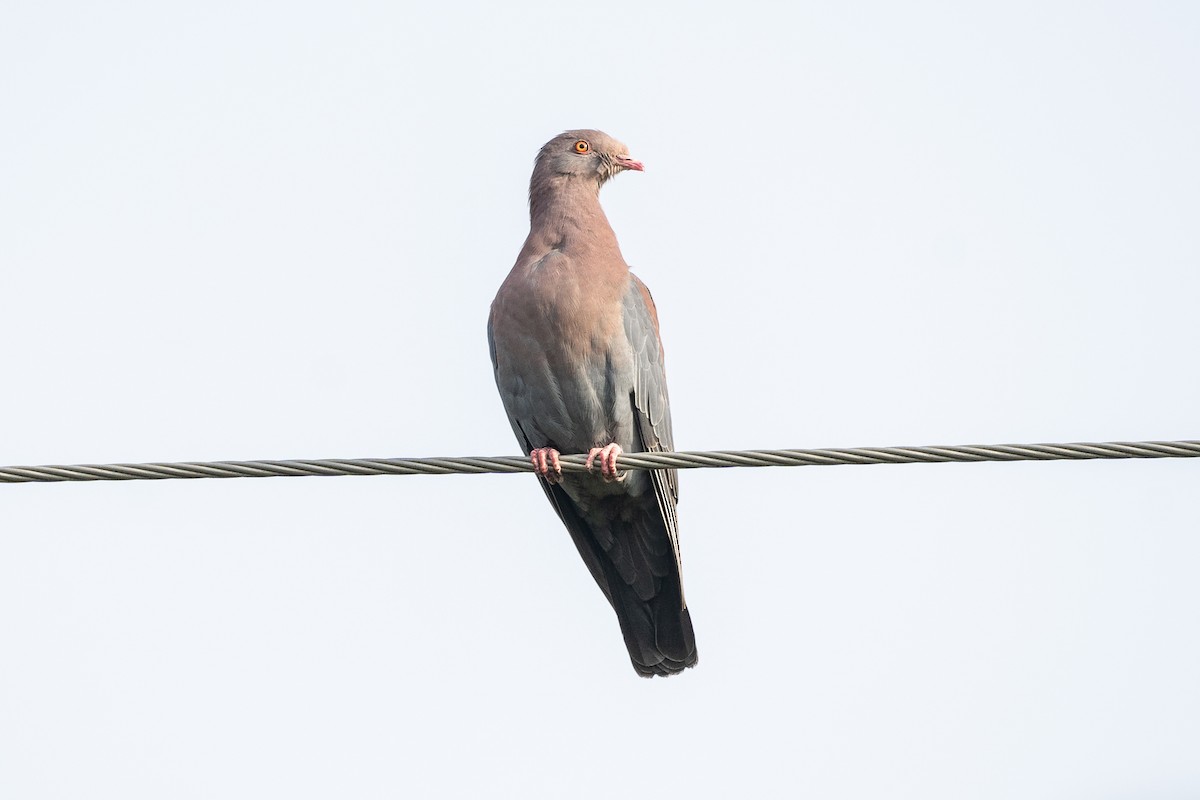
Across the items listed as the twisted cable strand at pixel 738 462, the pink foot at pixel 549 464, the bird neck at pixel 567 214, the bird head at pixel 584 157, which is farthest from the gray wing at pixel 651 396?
the twisted cable strand at pixel 738 462

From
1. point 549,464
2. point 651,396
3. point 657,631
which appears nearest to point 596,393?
point 651,396

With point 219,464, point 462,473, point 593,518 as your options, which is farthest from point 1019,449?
point 593,518

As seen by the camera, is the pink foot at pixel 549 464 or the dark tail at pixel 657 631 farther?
the dark tail at pixel 657 631

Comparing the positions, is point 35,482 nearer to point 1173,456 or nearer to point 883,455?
point 883,455

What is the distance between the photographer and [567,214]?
7672 mm

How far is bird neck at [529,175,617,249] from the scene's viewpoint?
7551 millimetres

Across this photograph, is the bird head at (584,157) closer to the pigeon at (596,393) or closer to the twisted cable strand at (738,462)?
the pigeon at (596,393)

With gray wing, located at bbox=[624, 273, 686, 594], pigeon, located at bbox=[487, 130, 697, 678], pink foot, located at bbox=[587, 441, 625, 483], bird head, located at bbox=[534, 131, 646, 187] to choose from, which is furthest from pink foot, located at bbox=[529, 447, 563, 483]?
bird head, located at bbox=[534, 131, 646, 187]

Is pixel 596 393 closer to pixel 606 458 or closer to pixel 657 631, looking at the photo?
pixel 606 458

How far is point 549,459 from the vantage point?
21.4 feet

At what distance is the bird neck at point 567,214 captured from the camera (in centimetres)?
755

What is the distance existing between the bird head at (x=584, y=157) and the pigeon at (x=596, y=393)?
0.5 inches

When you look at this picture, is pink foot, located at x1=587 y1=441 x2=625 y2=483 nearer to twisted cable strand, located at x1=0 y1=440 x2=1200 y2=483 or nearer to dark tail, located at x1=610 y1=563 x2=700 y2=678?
dark tail, located at x1=610 y1=563 x2=700 y2=678

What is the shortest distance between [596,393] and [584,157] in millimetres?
1456
